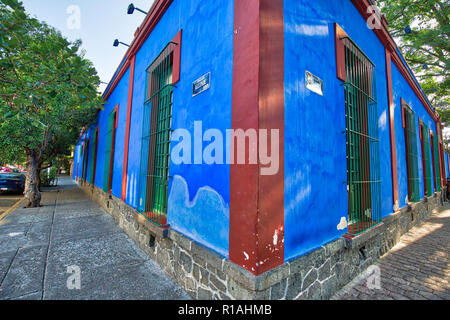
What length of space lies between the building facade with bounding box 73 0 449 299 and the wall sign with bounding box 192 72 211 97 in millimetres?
15

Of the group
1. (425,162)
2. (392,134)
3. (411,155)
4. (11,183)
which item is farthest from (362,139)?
(11,183)

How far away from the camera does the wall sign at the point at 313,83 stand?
2.60 m

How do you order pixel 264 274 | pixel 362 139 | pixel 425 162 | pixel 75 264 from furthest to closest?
pixel 425 162 → pixel 362 139 → pixel 75 264 → pixel 264 274

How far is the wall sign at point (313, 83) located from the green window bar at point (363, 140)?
1080 mm

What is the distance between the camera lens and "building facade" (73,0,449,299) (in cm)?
200

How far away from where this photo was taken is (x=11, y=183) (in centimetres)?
1119

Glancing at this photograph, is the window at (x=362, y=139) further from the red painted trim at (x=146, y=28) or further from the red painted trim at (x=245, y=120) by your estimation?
the red painted trim at (x=146, y=28)

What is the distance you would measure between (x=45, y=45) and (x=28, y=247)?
13.2ft

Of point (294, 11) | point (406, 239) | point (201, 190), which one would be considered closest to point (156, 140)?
point (201, 190)

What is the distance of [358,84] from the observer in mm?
4062

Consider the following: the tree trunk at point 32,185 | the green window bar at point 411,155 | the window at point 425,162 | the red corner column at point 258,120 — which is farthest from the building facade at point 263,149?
the tree trunk at point 32,185

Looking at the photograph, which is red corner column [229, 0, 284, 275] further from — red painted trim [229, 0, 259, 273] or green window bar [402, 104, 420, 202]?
green window bar [402, 104, 420, 202]

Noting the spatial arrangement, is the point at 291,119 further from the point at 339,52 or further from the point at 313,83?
the point at 339,52

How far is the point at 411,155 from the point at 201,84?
24.3 ft
